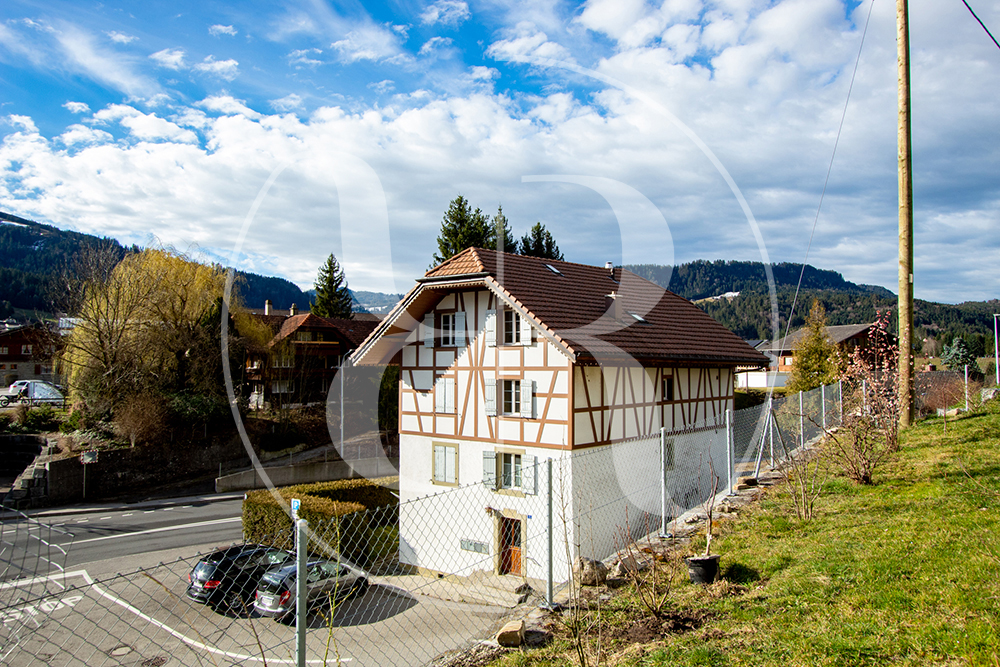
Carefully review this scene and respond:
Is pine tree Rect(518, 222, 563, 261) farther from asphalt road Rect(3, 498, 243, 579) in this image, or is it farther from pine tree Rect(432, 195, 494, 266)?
asphalt road Rect(3, 498, 243, 579)

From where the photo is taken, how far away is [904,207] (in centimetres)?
1373

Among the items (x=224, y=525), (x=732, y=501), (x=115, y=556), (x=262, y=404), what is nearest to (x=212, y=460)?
(x=262, y=404)

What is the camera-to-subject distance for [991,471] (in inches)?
352

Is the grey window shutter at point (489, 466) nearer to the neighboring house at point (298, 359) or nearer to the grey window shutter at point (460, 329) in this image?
the grey window shutter at point (460, 329)

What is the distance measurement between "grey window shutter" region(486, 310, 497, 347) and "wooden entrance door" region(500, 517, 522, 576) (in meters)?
5.18

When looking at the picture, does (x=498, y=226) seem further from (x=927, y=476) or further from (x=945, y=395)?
(x=927, y=476)

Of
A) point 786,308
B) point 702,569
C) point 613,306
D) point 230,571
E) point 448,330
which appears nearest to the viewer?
point 702,569

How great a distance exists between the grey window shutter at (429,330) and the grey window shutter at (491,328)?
2.20 meters

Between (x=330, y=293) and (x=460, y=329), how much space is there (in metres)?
39.8

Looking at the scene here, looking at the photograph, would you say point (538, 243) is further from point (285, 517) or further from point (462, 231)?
point (285, 517)

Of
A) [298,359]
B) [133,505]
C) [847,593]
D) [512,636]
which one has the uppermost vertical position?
[298,359]

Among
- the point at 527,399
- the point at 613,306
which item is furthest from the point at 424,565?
the point at 613,306

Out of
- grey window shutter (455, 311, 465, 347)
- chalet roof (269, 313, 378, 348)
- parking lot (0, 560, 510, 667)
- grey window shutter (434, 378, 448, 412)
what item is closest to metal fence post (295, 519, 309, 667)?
parking lot (0, 560, 510, 667)

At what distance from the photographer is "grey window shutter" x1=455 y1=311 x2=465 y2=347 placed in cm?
1878
